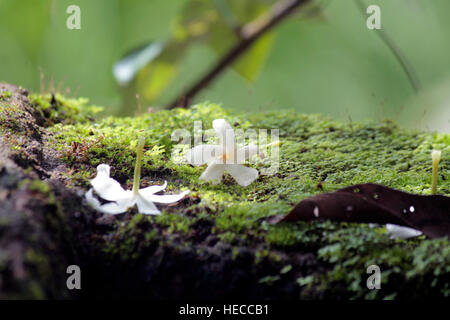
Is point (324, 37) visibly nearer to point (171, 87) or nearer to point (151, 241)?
point (171, 87)

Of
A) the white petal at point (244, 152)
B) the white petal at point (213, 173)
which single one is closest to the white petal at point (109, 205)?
the white petal at point (213, 173)

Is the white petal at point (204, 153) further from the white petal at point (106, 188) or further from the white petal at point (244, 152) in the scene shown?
the white petal at point (106, 188)

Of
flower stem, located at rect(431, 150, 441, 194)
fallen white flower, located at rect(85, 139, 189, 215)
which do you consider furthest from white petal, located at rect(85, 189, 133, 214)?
flower stem, located at rect(431, 150, 441, 194)

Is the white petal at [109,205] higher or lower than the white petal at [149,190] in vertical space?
lower

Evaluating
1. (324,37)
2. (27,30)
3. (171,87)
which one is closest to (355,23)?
(324,37)

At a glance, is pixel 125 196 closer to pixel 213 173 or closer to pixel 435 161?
pixel 213 173

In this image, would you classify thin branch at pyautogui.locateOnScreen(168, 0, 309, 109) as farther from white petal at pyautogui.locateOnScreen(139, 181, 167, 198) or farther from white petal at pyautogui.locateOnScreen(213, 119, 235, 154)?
white petal at pyautogui.locateOnScreen(139, 181, 167, 198)

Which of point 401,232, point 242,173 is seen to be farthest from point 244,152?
point 401,232

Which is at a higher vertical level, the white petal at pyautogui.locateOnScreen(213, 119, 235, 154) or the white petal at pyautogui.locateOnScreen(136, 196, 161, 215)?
the white petal at pyautogui.locateOnScreen(213, 119, 235, 154)
